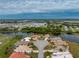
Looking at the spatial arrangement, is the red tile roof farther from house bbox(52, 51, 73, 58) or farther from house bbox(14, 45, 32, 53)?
house bbox(52, 51, 73, 58)

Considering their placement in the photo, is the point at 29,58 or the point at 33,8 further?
the point at 33,8

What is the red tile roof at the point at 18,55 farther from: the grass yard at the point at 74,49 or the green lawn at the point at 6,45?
the grass yard at the point at 74,49

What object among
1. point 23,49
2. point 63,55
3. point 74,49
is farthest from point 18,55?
point 74,49

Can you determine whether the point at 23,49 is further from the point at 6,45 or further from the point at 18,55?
the point at 6,45

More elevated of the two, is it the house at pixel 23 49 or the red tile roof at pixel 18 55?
the house at pixel 23 49

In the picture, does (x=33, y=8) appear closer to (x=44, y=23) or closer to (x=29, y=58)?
(x=44, y=23)

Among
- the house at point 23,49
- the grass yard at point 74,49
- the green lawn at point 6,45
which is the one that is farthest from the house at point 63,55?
the green lawn at point 6,45

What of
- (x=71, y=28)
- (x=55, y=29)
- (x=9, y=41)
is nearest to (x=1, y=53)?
(x=9, y=41)

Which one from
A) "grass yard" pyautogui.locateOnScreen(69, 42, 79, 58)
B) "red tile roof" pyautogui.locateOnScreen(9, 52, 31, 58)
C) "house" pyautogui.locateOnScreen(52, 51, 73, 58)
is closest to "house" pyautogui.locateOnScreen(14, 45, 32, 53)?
"red tile roof" pyautogui.locateOnScreen(9, 52, 31, 58)

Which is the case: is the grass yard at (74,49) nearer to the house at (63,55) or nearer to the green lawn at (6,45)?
the house at (63,55)

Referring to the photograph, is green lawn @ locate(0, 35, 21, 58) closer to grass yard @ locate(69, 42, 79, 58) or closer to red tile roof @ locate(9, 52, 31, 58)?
red tile roof @ locate(9, 52, 31, 58)

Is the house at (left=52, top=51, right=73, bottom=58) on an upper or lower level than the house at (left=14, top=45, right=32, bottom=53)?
lower
